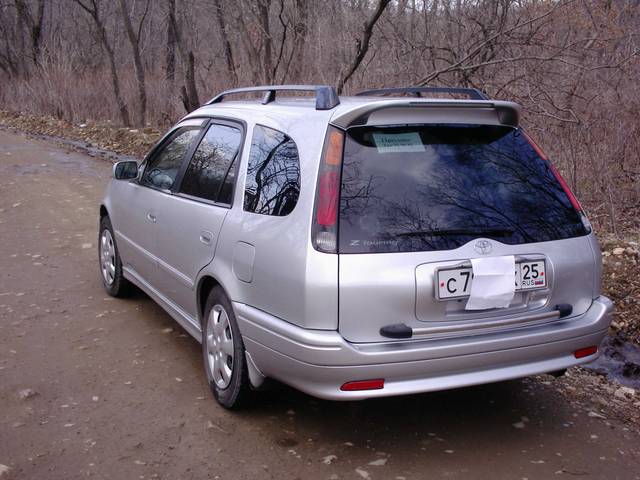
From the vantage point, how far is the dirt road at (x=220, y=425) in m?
3.46

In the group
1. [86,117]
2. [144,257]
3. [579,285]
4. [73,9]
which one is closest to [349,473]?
[579,285]

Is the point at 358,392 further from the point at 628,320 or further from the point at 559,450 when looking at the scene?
the point at 628,320

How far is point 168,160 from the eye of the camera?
5211 millimetres

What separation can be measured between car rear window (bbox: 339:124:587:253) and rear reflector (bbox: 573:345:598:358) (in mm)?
601

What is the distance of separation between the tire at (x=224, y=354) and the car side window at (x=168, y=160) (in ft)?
4.01

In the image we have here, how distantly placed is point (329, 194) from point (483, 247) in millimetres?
767

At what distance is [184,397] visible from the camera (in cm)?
425

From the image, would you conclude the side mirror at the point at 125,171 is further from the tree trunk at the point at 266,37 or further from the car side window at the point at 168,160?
the tree trunk at the point at 266,37

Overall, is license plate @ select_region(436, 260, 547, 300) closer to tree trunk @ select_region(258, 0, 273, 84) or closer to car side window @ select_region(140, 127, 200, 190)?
car side window @ select_region(140, 127, 200, 190)

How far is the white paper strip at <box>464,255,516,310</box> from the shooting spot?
3307 mm

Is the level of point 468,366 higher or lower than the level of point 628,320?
higher

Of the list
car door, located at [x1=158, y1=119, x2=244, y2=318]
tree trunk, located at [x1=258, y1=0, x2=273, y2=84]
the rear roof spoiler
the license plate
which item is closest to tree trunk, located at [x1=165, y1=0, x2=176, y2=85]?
tree trunk, located at [x1=258, y1=0, x2=273, y2=84]

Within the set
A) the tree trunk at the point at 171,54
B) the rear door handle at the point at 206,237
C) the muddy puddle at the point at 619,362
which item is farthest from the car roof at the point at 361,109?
the tree trunk at the point at 171,54

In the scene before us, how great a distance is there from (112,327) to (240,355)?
2001 millimetres
